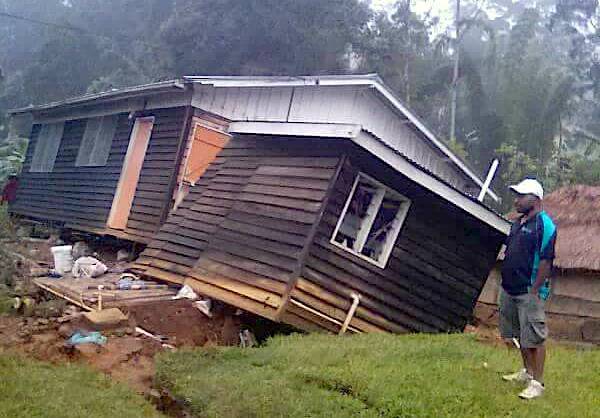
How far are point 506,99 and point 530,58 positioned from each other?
7.36 ft

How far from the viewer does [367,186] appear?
915 cm

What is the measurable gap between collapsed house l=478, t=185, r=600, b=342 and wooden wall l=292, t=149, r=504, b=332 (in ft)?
9.26

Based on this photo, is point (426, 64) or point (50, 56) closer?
point (426, 64)

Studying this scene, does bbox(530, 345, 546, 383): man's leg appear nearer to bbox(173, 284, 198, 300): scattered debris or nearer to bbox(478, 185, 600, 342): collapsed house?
bbox(173, 284, 198, 300): scattered debris

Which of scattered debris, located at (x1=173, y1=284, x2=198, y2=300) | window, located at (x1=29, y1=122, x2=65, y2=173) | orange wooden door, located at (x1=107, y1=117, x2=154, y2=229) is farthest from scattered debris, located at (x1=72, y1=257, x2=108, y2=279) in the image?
window, located at (x1=29, y1=122, x2=65, y2=173)

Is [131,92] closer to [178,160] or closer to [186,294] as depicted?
[178,160]

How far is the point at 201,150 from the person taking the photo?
12562 millimetres

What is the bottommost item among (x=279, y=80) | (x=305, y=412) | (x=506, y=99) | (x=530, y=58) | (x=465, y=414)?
(x=305, y=412)

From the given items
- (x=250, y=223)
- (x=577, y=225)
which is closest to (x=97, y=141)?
(x=250, y=223)

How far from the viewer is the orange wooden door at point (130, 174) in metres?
13.3

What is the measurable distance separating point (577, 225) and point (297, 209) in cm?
754

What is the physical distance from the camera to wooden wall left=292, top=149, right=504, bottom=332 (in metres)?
8.41

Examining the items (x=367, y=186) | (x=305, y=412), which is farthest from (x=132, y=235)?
(x=305, y=412)

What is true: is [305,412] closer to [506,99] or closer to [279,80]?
[279,80]
